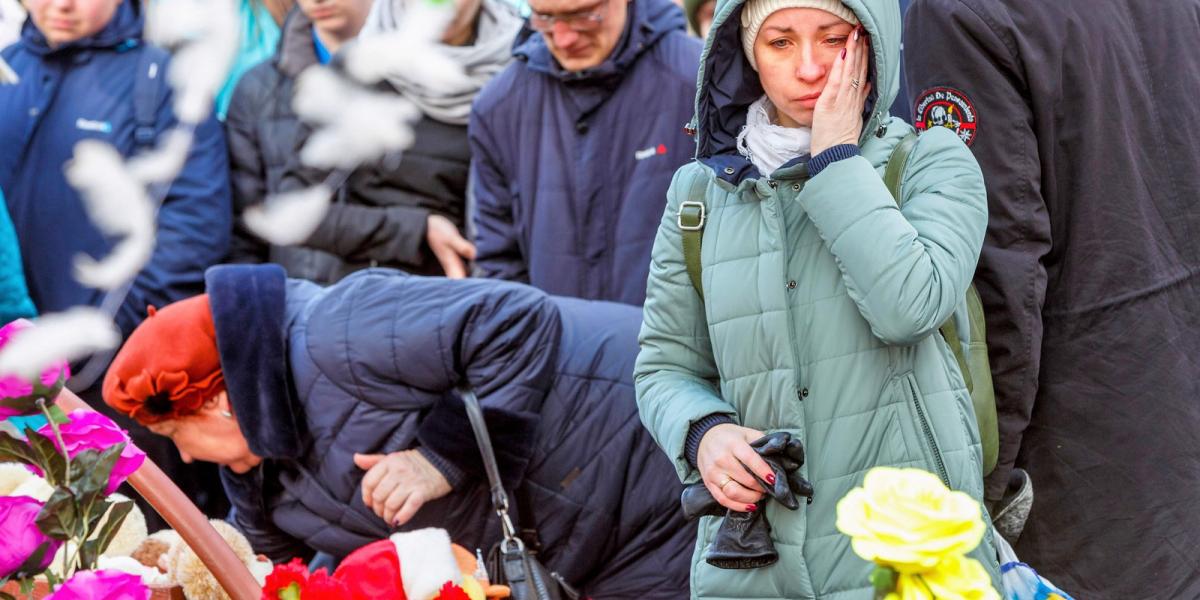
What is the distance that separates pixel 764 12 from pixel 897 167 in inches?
10.1

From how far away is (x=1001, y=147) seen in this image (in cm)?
190

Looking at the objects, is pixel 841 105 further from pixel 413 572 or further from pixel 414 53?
pixel 414 53

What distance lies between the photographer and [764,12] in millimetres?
1780

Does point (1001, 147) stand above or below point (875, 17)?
below

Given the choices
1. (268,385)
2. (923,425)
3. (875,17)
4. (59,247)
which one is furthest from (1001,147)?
(59,247)

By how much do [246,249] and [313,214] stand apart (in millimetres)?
249

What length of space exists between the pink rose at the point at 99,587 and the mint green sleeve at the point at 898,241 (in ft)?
2.80

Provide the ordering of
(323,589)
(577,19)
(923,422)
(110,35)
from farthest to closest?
(110,35) → (577,19) → (923,422) → (323,589)

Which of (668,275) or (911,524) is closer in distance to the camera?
(911,524)

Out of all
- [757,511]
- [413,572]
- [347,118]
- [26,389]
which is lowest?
[347,118]

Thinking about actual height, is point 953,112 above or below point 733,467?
above

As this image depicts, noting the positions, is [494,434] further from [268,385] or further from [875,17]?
[875,17]

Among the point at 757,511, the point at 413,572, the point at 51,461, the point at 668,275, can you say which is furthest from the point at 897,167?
the point at 51,461

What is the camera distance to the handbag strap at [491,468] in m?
2.29
